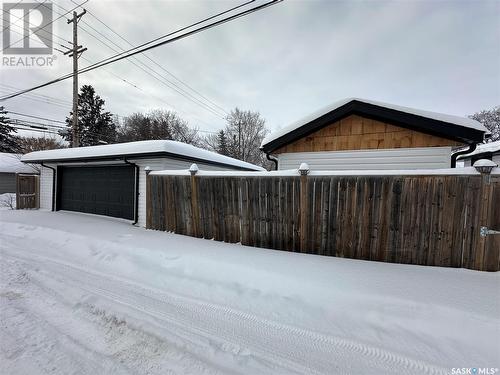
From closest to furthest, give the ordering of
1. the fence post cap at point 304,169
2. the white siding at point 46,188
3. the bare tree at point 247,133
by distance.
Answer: the fence post cap at point 304,169
the white siding at point 46,188
the bare tree at point 247,133

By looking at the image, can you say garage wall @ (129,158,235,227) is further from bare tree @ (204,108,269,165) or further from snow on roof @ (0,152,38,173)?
bare tree @ (204,108,269,165)

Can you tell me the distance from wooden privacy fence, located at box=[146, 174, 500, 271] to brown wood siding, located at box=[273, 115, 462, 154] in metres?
1.79

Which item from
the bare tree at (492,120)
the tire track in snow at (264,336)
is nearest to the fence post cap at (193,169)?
the tire track in snow at (264,336)

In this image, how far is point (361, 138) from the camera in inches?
212

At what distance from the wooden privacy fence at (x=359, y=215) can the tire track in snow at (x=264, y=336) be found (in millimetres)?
2173

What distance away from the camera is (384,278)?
10.3ft

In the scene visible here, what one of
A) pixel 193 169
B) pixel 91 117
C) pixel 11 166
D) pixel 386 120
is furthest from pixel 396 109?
pixel 91 117

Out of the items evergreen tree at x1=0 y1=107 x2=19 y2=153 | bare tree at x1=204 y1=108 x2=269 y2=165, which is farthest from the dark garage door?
evergreen tree at x1=0 y1=107 x2=19 y2=153

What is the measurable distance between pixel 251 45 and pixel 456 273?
409 inches

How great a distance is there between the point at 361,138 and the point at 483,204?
267cm

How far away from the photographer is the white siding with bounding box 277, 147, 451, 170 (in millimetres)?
4801

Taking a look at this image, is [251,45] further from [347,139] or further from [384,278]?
[384,278]

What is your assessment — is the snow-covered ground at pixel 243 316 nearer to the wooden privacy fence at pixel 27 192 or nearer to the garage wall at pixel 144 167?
the garage wall at pixel 144 167

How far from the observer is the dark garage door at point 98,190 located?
823 cm
